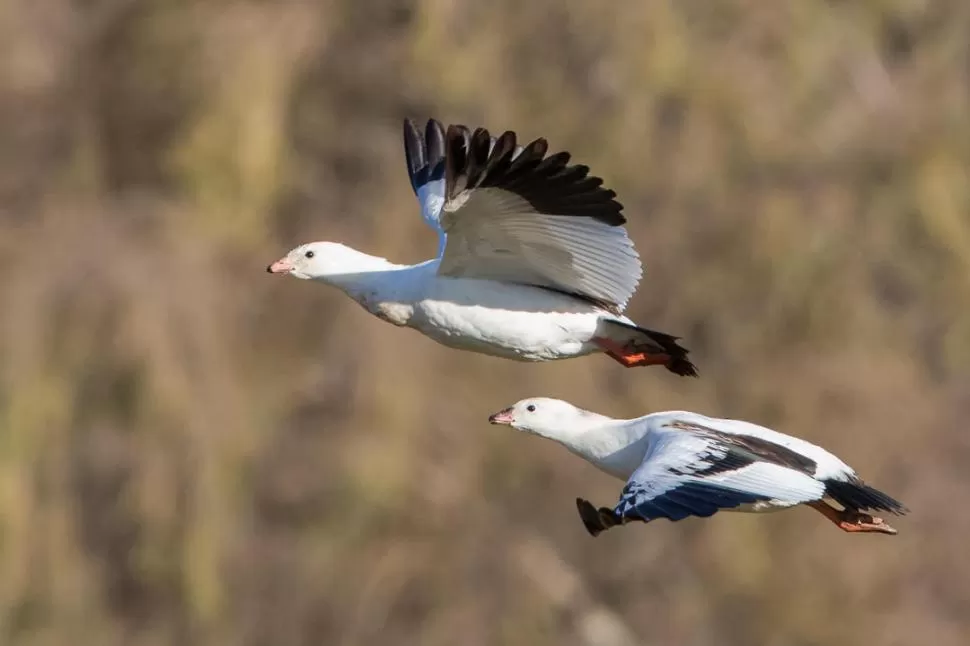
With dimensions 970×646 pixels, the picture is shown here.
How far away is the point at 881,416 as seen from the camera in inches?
697

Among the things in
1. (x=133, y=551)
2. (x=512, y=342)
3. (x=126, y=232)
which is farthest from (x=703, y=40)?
(x=512, y=342)

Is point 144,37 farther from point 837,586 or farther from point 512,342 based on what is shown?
point 512,342

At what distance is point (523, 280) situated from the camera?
387 inches

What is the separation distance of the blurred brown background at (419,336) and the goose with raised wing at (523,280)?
6.52m

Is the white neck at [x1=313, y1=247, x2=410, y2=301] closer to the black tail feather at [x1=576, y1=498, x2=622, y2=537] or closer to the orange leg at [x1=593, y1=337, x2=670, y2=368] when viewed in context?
the orange leg at [x1=593, y1=337, x2=670, y2=368]

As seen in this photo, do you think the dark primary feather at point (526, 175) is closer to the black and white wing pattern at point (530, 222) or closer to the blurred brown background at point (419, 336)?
the black and white wing pattern at point (530, 222)

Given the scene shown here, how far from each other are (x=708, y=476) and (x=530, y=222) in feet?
4.50

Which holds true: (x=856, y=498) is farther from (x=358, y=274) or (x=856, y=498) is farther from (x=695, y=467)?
(x=358, y=274)

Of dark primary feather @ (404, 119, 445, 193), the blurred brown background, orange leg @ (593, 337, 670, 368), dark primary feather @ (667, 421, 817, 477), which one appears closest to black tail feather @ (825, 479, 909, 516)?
dark primary feather @ (667, 421, 817, 477)

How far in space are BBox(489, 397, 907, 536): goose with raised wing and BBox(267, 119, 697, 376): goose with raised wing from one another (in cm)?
37

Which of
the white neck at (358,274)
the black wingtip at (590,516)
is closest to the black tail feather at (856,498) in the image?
the black wingtip at (590,516)

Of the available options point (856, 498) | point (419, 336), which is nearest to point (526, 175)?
point (856, 498)

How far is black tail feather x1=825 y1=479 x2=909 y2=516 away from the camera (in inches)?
375

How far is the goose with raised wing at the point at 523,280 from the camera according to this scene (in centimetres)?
938
